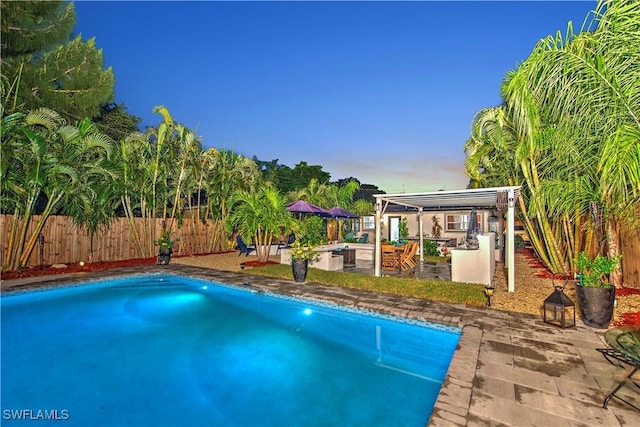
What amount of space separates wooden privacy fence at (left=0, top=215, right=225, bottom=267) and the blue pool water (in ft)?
14.1

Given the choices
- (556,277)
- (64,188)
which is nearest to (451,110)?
(556,277)

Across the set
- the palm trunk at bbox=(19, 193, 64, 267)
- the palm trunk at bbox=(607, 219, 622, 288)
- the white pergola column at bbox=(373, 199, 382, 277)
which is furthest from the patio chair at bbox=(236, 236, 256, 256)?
the palm trunk at bbox=(607, 219, 622, 288)

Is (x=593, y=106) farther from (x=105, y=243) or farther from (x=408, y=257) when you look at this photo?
(x=105, y=243)

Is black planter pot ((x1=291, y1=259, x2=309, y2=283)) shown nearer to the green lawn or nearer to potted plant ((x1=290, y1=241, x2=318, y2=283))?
potted plant ((x1=290, y1=241, x2=318, y2=283))

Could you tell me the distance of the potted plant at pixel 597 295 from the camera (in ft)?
16.8

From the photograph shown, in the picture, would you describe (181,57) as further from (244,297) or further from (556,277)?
(556,277)

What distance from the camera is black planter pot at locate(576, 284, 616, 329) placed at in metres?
5.12

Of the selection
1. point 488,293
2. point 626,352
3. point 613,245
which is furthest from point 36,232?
point 613,245

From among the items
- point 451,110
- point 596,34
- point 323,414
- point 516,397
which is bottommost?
point 323,414

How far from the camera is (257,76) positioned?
55.7 ft

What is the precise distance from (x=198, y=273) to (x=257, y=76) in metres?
11.6

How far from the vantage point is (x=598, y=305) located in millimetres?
5164

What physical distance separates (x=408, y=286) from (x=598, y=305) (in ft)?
13.0

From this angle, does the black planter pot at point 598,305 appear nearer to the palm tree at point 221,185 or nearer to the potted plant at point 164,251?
the potted plant at point 164,251
